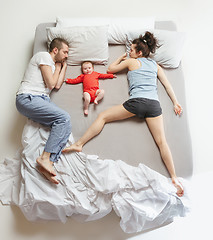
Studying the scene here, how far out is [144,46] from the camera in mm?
2055

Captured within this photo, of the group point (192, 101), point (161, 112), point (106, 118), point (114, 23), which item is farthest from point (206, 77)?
point (106, 118)

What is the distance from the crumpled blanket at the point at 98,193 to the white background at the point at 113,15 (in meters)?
0.11

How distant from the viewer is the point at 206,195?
1.97m

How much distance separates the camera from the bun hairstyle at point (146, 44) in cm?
206

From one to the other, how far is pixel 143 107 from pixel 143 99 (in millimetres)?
64

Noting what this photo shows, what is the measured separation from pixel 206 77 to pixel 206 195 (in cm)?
109

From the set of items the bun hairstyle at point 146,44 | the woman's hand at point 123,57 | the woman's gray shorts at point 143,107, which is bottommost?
the woman's gray shorts at point 143,107

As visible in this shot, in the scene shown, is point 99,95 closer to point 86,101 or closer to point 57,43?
point 86,101

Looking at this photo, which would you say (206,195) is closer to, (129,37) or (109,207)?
(109,207)

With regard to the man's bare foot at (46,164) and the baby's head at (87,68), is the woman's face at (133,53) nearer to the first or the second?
the baby's head at (87,68)

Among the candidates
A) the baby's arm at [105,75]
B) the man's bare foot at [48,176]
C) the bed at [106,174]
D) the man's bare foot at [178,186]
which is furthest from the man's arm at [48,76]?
the man's bare foot at [178,186]

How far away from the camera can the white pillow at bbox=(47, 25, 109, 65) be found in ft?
6.89

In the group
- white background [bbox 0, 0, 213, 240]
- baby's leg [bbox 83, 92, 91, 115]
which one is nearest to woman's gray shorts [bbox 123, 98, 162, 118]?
baby's leg [bbox 83, 92, 91, 115]

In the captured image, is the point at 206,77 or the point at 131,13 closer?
the point at 206,77
